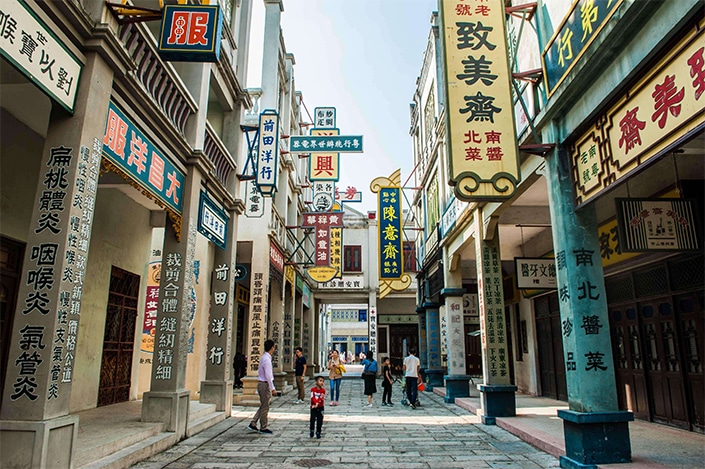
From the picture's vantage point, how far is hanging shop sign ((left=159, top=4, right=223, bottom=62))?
612 cm

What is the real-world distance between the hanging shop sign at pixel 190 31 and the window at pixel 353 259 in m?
21.3

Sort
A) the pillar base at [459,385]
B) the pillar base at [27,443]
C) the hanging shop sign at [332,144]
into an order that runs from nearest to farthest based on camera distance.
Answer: the pillar base at [27,443] → the pillar base at [459,385] → the hanging shop sign at [332,144]

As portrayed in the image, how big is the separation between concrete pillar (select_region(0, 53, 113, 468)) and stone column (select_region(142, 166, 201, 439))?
9.51 ft

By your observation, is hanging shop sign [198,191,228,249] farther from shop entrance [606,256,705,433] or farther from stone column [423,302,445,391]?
stone column [423,302,445,391]

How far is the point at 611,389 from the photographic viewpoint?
5.73 meters

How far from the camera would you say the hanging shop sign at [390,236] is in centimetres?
1775

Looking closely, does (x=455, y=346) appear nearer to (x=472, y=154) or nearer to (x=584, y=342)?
(x=584, y=342)

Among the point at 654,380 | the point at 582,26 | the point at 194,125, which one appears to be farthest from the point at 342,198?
the point at 582,26

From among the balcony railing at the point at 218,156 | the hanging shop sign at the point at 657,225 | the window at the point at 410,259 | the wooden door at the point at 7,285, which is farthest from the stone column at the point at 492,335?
the window at the point at 410,259

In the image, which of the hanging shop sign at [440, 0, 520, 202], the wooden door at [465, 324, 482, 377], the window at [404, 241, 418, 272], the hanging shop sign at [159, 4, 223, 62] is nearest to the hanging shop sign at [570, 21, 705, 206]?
the hanging shop sign at [440, 0, 520, 202]

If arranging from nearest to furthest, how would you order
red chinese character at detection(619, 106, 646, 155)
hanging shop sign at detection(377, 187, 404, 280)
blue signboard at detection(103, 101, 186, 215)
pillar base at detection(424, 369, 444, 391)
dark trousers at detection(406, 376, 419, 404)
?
red chinese character at detection(619, 106, 646, 155) < blue signboard at detection(103, 101, 186, 215) < dark trousers at detection(406, 376, 419, 404) < pillar base at detection(424, 369, 444, 391) < hanging shop sign at detection(377, 187, 404, 280)

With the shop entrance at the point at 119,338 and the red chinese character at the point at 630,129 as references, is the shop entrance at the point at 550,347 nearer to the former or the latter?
the red chinese character at the point at 630,129

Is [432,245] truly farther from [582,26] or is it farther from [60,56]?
[60,56]

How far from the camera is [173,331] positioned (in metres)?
7.95
